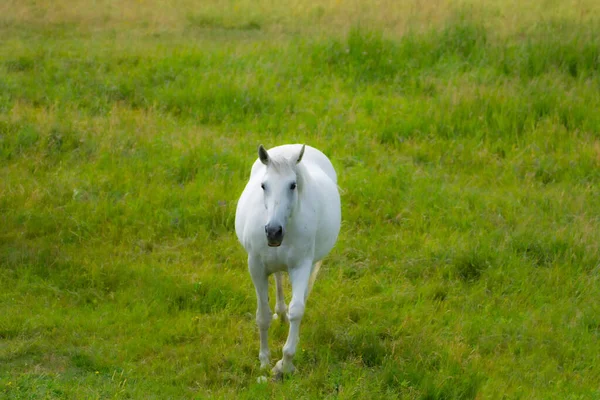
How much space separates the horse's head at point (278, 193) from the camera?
15.1ft

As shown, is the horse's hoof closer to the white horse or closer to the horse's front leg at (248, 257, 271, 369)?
the white horse

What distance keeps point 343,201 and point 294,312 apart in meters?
3.12

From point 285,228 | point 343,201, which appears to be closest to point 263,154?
point 285,228

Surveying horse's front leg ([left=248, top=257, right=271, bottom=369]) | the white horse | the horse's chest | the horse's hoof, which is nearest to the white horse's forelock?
the white horse

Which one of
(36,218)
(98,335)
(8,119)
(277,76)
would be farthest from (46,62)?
(98,335)

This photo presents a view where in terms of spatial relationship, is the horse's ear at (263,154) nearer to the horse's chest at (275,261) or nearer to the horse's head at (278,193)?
the horse's head at (278,193)

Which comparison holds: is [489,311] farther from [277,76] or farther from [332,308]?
[277,76]

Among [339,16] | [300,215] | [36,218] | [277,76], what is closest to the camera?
[300,215]

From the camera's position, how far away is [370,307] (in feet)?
20.5

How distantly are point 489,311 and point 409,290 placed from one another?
0.71m

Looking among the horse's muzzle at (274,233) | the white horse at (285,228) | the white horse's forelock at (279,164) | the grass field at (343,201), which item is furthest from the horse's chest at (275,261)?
the grass field at (343,201)

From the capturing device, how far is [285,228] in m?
4.77

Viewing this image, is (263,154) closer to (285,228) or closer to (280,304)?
(285,228)

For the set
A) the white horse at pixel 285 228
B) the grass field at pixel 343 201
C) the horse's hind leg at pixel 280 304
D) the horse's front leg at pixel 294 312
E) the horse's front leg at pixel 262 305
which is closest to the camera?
the white horse at pixel 285 228
